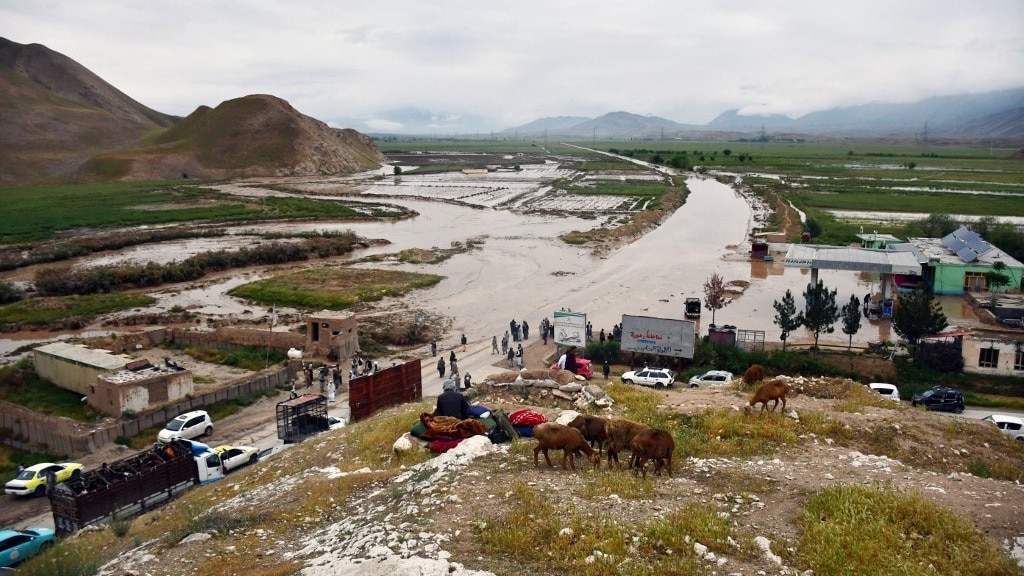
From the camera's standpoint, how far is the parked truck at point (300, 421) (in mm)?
20844

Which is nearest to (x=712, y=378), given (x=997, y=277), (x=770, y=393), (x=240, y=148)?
(x=770, y=393)

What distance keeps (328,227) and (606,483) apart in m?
64.5

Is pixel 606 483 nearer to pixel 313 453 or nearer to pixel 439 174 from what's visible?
pixel 313 453

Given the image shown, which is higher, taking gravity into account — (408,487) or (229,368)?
(408,487)

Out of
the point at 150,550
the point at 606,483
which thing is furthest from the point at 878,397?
the point at 150,550

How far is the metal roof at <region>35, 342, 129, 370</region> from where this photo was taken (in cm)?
2442

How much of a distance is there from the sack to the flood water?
20.3m

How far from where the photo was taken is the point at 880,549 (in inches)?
321

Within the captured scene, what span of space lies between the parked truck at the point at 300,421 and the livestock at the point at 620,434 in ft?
38.6

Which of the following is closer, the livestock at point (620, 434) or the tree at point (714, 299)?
the livestock at point (620, 434)

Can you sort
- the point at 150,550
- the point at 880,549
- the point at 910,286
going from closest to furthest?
1. the point at 880,549
2. the point at 150,550
3. the point at 910,286

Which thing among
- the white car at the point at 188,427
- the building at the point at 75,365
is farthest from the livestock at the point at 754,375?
the building at the point at 75,365

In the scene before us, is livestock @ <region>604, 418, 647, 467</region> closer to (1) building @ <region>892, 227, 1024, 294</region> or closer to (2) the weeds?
(2) the weeds

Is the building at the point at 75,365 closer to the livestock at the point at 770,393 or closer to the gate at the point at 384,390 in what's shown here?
the gate at the point at 384,390
